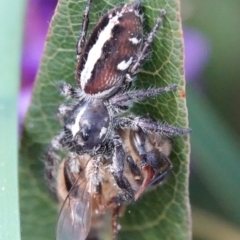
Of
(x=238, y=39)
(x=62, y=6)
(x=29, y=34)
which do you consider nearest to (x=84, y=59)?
(x=62, y=6)

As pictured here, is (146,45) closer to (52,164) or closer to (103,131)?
(103,131)

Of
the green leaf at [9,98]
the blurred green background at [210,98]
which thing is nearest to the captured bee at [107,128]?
the green leaf at [9,98]

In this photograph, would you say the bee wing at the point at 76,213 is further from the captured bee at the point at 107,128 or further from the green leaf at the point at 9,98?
the green leaf at the point at 9,98

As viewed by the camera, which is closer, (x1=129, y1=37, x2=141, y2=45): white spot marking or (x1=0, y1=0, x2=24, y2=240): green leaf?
(x1=0, y1=0, x2=24, y2=240): green leaf

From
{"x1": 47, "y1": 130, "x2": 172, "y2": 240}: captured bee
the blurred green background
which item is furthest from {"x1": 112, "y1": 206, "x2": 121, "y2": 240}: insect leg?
the blurred green background

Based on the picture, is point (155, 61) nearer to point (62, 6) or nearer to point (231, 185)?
point (62, 6)

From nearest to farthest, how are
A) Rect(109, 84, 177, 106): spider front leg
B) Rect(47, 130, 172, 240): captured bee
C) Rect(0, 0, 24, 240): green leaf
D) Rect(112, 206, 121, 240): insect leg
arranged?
1. Rect(0, 0, 24, 240): green leaf
2. Rect(109, 84, 177, 106): spider front leg
3. Rect(47, 130, 172, 240): captured bee
4. Rect(112, 206, 121, 240): insect leg

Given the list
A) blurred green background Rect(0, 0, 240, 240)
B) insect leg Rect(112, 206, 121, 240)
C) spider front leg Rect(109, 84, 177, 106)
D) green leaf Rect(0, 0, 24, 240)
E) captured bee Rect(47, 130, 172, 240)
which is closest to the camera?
green leaf Rect(0, 0, 24, 240)

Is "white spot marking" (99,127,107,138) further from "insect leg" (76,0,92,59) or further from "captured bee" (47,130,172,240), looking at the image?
"insect leg" (76,0,92,59)
